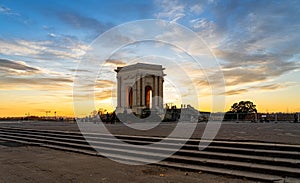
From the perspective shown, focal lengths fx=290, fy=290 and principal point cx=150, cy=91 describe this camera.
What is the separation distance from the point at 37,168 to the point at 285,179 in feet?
24.0

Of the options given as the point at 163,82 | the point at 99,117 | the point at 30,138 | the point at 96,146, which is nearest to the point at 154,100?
the point at 163,82

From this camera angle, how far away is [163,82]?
52094 millimetres

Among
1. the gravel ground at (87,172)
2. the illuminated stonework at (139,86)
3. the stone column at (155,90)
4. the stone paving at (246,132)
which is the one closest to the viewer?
the gravel ground at (87,172)

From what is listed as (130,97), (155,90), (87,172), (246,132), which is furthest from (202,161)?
(130,97)

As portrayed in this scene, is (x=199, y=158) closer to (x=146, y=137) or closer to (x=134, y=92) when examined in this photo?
(x=146, y=137)

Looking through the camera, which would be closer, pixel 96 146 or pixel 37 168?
pixel 37 168

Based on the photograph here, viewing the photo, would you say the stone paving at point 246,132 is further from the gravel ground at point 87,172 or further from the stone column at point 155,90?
the stone column at point 155,90

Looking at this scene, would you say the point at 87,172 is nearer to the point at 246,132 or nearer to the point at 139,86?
the point at 246,132

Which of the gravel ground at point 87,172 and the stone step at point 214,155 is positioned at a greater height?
the stone step at point 214,155

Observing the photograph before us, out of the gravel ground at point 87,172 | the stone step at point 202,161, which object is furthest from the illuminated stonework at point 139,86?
the gravel ground at point 87,172

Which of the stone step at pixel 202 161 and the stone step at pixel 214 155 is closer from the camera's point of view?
the stone step at pixel 202 161

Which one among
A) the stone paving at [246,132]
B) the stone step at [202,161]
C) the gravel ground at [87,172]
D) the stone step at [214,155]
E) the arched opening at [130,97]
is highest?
the arched opening at [130,97]

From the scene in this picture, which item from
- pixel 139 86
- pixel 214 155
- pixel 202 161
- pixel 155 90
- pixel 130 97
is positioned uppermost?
pixel 139 86

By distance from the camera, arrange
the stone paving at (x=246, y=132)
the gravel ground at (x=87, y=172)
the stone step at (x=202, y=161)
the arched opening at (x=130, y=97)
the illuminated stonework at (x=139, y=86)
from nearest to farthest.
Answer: the stone step at (x=202, y=161), the gravel ground at (x=87, y=172), the stone paving at (x=246, y=132), the illuminated stonework at (x=139, y=86), the arched opening at (x=130, y=97)
